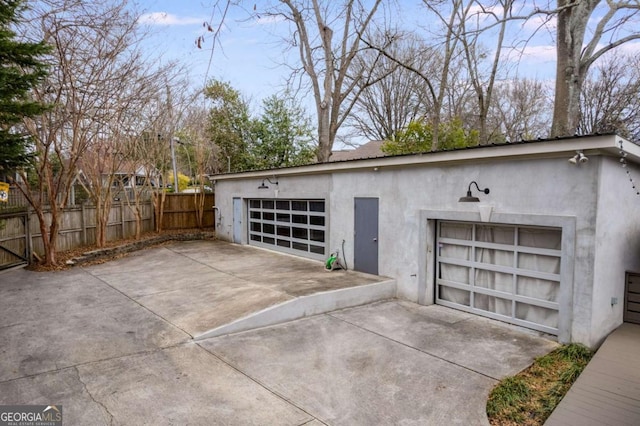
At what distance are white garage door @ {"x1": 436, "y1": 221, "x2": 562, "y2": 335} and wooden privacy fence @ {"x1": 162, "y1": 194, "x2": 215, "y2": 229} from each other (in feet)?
43.0

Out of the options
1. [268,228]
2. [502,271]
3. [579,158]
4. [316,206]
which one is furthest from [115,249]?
[579,158]

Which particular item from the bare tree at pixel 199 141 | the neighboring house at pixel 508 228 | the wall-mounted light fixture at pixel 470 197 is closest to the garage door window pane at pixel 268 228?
the neighboring house at pixel 508 228

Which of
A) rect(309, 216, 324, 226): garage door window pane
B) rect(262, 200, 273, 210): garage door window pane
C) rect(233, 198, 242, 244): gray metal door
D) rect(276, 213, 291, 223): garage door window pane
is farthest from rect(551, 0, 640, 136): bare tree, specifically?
rect(233, 198, 242, 244): gray metal door

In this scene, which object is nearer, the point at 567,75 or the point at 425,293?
the point at 425,293

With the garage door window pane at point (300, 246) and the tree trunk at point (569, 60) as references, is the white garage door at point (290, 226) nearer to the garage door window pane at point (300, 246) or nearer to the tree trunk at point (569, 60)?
the garage door window pane at point (300, 246)

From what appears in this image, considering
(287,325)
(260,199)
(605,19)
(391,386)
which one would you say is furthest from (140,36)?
(605,19)

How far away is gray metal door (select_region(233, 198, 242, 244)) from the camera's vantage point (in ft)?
48.4

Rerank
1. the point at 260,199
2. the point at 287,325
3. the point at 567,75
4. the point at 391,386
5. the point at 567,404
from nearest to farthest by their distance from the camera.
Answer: the point at 567,404, the point at 391,386, the point at 287,325, the point at 567,75, the point at 260,199

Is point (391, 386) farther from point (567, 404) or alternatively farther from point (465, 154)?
point (465, 154)

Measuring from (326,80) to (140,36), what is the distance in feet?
27.0

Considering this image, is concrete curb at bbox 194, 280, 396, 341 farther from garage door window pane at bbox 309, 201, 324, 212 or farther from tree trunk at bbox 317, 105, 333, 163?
tree trunk at bbox 317, 105, 333, 163

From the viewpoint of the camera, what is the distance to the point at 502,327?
6496mm

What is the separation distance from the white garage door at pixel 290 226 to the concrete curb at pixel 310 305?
9.71ft

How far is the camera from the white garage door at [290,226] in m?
11.0
